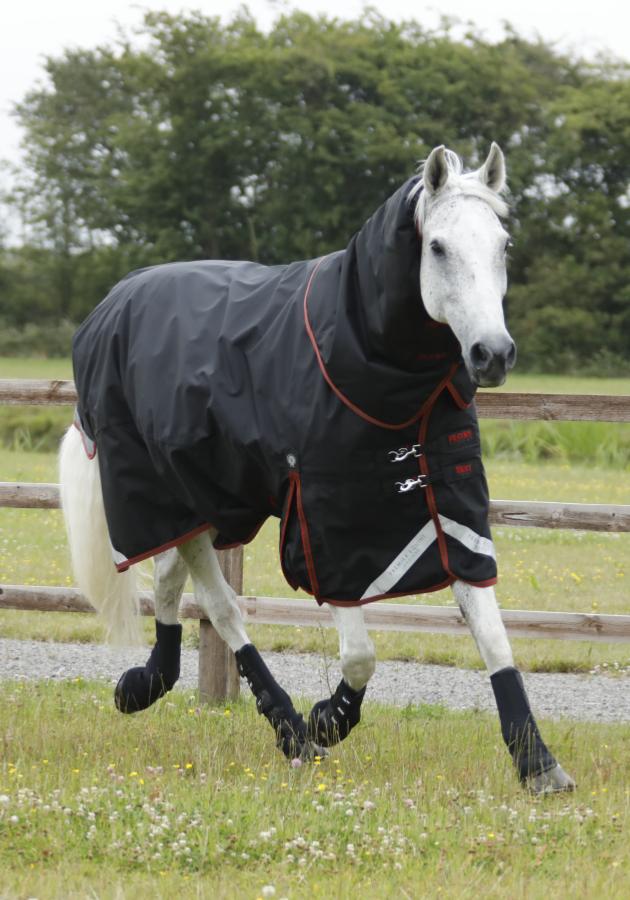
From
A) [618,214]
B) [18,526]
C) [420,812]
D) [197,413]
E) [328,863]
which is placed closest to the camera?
[328,863]

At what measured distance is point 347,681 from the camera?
4.60 metres

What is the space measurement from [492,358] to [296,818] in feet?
4.78

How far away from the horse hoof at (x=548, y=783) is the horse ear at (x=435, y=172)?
1.88 meters

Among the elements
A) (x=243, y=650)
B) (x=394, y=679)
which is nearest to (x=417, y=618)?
(x=394, y=679)

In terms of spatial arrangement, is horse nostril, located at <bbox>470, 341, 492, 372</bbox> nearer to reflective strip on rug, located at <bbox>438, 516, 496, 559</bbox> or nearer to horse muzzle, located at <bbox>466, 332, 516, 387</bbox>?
horse muzzle, located at <bbox>466, 332, 516, 387</bbox>

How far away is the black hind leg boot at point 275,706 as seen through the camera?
4773 mm

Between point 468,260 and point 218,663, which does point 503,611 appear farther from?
point 468,260

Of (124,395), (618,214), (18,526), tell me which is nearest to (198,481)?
(124,395)

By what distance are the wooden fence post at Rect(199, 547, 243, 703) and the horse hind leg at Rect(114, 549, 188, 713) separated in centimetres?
75

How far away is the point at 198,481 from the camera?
15.8 ft

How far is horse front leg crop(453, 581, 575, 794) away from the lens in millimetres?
4055

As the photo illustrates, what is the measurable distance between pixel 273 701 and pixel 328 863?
5.23ft

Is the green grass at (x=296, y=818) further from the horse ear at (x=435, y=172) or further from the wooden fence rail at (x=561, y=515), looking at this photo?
the horse ear at (x=435, y=172)

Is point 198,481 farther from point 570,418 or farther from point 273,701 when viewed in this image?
point 570,418
